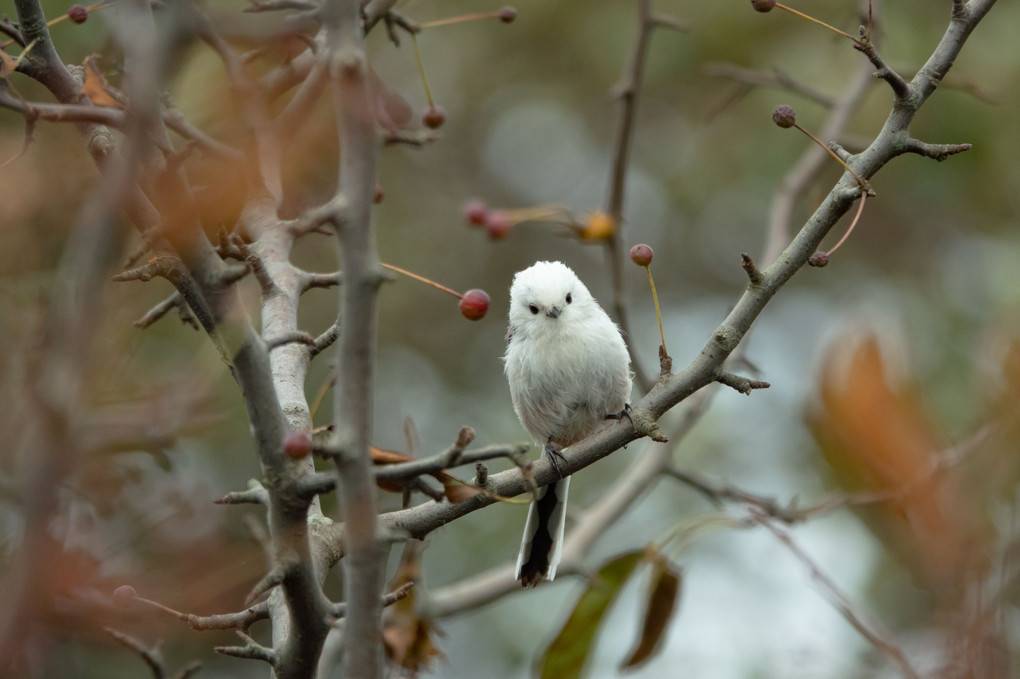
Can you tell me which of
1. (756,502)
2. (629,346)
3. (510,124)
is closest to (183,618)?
(756,502)

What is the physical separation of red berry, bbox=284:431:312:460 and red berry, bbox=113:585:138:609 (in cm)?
53

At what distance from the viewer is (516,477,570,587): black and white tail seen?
421 cm

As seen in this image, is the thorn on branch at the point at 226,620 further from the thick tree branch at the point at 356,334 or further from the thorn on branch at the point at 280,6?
the thorn on branch at the point at 280,6

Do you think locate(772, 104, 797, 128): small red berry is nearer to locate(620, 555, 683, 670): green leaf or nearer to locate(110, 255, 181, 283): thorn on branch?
locate(110, 255, 181, 283): thorn on branch

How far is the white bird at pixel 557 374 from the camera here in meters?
4.46

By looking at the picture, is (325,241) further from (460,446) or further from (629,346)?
(460,446)

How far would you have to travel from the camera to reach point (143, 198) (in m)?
2.07

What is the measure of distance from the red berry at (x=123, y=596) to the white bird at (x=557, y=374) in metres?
2.24

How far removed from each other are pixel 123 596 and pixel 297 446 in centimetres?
58

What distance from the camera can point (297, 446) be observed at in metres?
2.07

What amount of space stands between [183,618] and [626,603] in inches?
245

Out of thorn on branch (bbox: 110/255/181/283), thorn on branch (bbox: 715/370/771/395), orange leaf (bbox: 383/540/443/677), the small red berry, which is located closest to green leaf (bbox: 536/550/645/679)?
orange leaf (bbox: 383/540/443/677)

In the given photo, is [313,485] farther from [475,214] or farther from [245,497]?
[475,214]

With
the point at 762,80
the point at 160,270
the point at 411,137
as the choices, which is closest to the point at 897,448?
the point at 160,270
